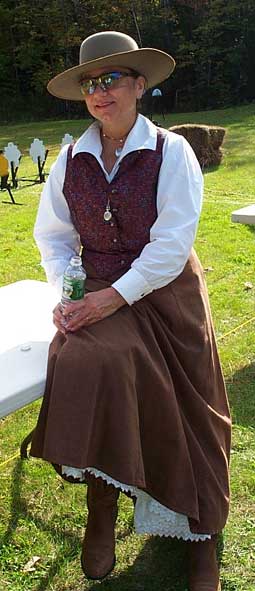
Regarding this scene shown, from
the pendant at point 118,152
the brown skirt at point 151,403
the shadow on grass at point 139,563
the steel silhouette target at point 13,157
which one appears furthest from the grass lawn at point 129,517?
the steel silhouette target at point 13,157

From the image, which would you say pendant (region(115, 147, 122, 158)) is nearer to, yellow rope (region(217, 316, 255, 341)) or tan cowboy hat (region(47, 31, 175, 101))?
tan cowboy hat (region(47, 31, 175, 101))

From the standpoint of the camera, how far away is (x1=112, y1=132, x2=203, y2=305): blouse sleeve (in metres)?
1.87

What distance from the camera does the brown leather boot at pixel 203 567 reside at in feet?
6.33

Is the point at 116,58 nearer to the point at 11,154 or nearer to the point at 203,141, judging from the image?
the point at 11,154

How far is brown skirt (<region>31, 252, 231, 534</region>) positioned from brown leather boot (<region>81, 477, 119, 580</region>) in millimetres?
180

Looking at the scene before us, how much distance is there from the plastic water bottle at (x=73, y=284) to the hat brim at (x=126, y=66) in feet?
1.94

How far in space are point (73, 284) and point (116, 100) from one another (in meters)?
0.58

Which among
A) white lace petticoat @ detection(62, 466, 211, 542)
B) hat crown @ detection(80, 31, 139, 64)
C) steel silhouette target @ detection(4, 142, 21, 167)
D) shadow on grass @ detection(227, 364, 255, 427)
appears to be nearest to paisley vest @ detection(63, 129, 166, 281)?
hat crown @ detection(80, 31, 139, 64)

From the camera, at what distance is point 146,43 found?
78.4ft

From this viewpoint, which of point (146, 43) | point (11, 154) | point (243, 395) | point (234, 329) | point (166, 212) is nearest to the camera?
point (166, 212)

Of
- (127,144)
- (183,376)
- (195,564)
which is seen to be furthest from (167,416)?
(127,144)

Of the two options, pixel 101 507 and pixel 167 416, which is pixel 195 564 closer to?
pixel 101 507

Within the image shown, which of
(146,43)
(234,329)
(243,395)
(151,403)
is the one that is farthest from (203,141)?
(146,43)

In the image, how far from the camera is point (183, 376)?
1907 millimetres
